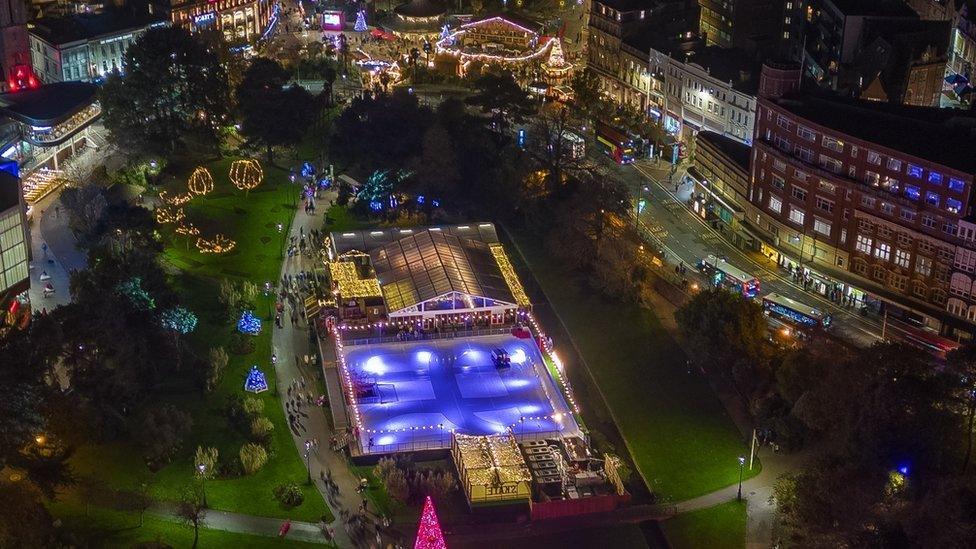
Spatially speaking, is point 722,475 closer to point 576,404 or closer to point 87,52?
point 576,404

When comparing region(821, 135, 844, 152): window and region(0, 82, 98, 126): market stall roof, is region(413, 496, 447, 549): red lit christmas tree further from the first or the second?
region(0, 82, 98, 126): market stall roof

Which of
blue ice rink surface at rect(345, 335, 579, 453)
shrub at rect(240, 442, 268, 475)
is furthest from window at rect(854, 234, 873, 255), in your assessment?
shrub at rect(240, 442, 268, 475)

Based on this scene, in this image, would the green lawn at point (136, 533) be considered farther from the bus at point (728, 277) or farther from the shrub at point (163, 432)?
the bus at point (728, 277)

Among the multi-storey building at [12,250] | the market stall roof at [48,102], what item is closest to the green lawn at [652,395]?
the multi-storey building at [12,250]

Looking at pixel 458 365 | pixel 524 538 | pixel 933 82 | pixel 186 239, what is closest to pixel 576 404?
pixel 458 365

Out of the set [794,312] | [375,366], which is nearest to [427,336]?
[375,366]
